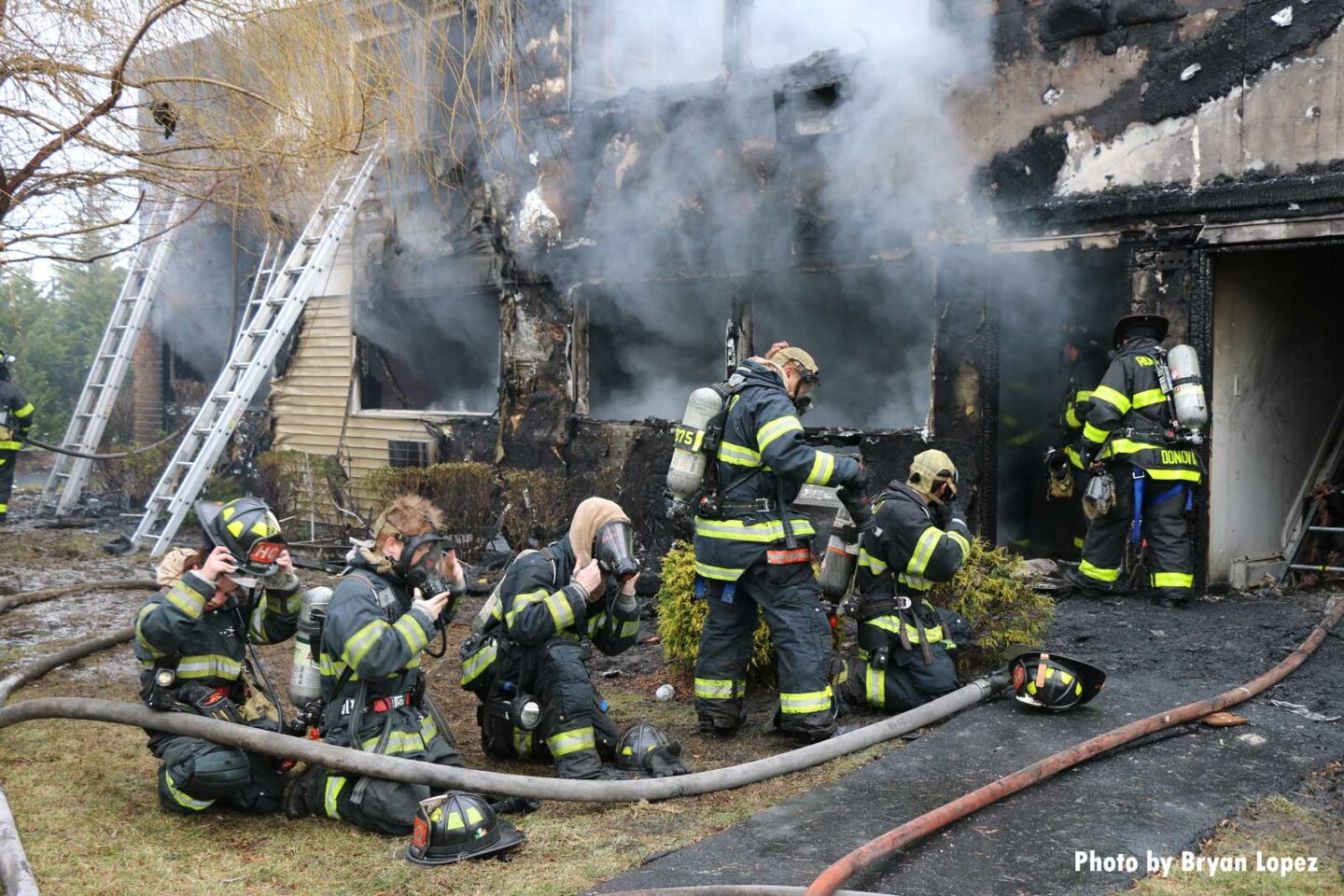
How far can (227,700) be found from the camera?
178 inches

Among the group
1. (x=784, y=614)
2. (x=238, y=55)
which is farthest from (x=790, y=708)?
(x=238, y=55)

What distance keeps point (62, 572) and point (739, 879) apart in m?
8.43

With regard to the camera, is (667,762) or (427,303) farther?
(427,303)

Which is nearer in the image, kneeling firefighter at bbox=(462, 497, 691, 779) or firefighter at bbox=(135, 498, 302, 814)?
firefighter at bbox=(135, 498, 302, 814)

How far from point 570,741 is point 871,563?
65.2 inches

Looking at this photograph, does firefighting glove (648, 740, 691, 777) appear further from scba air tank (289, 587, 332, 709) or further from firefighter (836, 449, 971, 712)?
scba air tank (289, 587, 332, 709)

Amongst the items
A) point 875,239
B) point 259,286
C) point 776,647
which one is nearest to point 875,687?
point 776,647

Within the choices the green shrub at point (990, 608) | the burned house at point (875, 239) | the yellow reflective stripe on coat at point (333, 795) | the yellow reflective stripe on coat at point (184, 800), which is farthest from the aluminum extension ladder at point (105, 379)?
the green shrub at point (990, 608)

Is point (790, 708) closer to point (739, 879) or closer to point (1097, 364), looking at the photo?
point (739, 879)

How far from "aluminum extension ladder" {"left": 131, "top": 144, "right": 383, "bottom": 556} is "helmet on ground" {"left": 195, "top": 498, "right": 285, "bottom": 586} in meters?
6.45

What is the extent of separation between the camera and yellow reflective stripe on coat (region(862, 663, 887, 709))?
5.20 meters

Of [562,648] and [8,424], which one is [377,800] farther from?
[8,424]

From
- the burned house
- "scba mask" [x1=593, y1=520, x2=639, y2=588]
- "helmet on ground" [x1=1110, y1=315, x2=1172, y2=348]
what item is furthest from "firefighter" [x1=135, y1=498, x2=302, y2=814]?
"helmet on ground" [x1=1110, y1=315, x2=1172, y2=348]

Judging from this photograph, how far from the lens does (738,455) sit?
Answer: 513 centimetres
